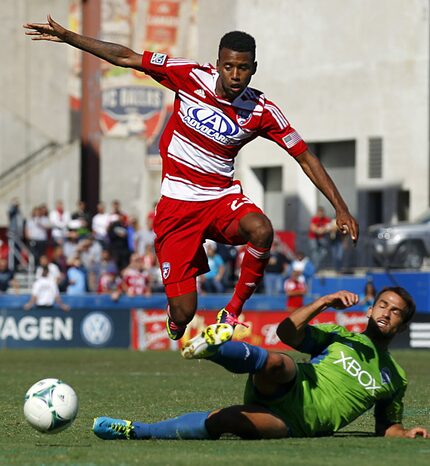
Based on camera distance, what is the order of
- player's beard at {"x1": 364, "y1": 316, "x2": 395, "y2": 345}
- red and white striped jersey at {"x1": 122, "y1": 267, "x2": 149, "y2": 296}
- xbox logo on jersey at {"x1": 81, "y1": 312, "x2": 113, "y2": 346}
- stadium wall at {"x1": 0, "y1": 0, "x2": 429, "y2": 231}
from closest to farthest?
player's beard at {"x1": 364, "y1": 316, "x2": 395, "y2": 345} < xbox logo on jersey at {"x1": 81, "y1": 312, "x2": 113, "y2": 346} < red and white striped jersey at {"x1": 122, "y1": 267, "x2": 149, "y2": 296} < stadium wall at {"x1": 0, "y1": 0, "x2": 429, "y2": 231}

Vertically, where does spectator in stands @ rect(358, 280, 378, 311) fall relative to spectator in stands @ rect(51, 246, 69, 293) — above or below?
below

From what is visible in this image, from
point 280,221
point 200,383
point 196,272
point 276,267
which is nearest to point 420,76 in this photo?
point 280,221

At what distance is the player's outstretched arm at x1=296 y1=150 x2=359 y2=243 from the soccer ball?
7.76 ft

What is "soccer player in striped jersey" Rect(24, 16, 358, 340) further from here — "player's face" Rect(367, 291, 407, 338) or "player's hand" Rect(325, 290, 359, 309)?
"player's hand" Rect(325, 290, 359, 309)

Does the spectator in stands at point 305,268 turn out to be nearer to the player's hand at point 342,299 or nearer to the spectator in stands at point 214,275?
the spectator in stands at point 214,275

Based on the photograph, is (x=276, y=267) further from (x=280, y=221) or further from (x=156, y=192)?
(x=280, y=221)

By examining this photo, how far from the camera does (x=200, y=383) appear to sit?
1561cm

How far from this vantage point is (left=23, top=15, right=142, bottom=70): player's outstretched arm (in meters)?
10.1

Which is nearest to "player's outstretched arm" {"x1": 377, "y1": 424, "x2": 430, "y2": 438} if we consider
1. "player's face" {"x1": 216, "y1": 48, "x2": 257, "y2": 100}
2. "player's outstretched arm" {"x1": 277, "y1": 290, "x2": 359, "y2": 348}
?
"player's outstretched arm" {"x1": 277, "y1": 290, "x2": 359, "y2": 348}

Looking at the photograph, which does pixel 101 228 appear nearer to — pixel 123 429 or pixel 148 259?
pixel 148 259

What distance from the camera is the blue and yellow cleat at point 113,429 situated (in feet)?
27.8

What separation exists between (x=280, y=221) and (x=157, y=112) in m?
5.44

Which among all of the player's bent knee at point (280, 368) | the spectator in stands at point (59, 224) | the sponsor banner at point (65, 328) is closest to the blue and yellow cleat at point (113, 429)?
the player's bent knee at point (280, 368)

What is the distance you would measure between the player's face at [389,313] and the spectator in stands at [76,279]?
66.7 ft
